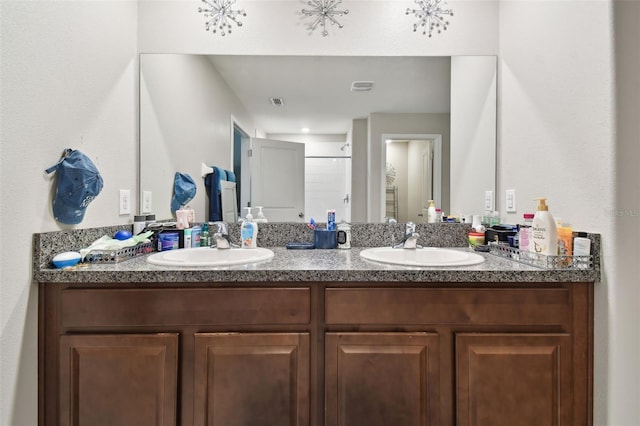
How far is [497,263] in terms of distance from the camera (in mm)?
1142

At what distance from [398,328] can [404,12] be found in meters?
1.55

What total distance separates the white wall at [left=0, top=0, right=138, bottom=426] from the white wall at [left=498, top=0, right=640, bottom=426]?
1.86 meters

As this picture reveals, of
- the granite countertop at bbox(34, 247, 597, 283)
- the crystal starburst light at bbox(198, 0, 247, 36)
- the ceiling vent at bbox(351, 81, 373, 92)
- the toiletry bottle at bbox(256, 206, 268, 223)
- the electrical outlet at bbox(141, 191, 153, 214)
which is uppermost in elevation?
the crystal starburst light at bbox(198, 0, 247, 36)

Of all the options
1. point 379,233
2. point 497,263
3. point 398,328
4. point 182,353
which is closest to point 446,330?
point 398,328

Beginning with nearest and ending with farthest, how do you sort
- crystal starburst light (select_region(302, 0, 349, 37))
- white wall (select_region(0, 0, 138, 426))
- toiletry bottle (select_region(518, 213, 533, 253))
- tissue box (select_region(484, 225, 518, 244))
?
white wall (select_region(0, 0, 138, 426)) < toiletry bottle (select_region(518, 213, 533, 253)) < tissue box (select_region(484, 225, 518, 244)) < crystal starburst light (select_region(302, 0, 349, 37))

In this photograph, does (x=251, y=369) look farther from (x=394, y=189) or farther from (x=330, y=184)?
(x=394, y=189)

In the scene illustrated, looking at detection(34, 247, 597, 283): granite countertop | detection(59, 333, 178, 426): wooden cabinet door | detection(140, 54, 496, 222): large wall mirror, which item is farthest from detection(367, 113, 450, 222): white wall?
detection(59, 333, 178, 426): wooden cabinet door

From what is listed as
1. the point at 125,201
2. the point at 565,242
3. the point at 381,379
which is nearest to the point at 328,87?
the point at 125,201

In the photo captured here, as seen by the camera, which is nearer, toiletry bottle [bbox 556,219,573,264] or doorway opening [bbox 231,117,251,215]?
toiletry bottle [bbox 556,219,573,264]

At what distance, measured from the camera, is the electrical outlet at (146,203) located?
154 cm

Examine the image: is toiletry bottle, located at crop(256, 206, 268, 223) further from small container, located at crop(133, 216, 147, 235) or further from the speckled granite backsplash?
small container, located at crop(133, 216, 147, 235)

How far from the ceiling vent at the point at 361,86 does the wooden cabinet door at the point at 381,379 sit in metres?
1.23

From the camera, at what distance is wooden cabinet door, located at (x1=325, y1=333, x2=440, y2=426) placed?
1006 millimetres

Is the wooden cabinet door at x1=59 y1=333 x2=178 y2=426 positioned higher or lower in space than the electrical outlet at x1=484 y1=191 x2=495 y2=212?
lower
